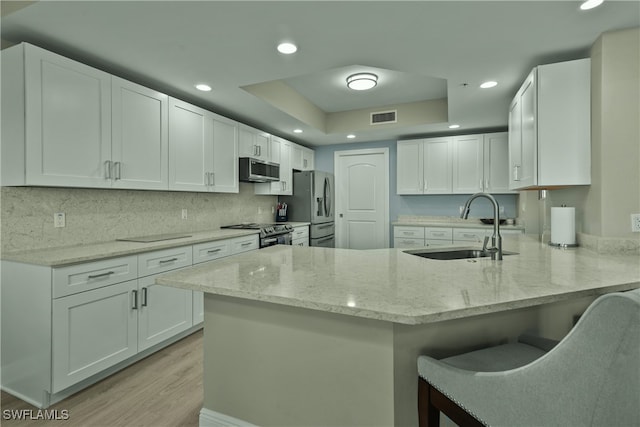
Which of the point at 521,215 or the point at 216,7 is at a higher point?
the point at 216,7

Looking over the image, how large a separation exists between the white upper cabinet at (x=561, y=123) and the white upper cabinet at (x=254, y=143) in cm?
301

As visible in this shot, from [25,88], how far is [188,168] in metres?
1.34

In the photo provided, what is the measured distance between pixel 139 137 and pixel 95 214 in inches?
28.7

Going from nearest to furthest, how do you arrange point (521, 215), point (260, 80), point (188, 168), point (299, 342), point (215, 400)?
point (299, 342), point (215, 400), point (260, 80), point (188, 168), point (521, 215)

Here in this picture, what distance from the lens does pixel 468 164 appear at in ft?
15.0

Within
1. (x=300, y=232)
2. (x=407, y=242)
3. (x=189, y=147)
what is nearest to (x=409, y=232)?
(x=407, y=242)

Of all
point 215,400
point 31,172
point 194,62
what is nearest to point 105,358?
point 215,400

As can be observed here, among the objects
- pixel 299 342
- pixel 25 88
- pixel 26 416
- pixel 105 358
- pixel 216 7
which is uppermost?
pixel 216 7

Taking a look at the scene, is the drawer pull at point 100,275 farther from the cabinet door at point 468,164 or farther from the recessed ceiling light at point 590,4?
the cabinet door at point 468,164

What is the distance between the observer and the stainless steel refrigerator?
486 cm

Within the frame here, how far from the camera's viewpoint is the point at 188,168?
3086mm

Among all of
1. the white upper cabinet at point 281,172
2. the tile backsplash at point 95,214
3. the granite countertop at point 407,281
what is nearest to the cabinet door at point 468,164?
the white upper cabinet at point 281,172

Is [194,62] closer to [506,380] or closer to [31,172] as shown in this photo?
[31,172]

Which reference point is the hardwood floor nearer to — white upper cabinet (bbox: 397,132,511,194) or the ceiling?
the ceiling
